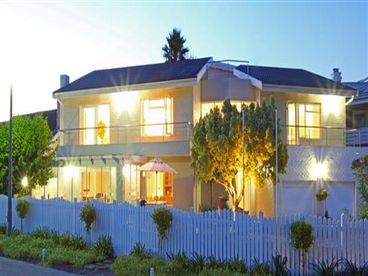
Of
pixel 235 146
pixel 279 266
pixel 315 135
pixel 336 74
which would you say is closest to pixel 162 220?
pixel 279 266

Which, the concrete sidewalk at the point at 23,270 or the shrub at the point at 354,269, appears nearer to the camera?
the shrub at the point at 354,269

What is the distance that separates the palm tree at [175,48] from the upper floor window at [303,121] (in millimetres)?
34664

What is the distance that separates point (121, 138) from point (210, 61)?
18.1 ft

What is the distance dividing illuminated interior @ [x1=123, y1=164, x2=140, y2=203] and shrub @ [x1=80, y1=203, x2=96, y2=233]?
10130 mm

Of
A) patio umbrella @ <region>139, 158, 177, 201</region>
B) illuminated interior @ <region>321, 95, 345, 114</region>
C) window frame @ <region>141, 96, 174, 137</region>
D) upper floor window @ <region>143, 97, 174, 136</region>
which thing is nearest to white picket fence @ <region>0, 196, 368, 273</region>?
patio umbrella @ <region>139, 158, 177, 201</region>

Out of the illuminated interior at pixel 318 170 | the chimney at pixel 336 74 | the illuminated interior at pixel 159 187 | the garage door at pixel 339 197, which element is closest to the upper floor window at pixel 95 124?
the illuminated interior at pixel 159 187

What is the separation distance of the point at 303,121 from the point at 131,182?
8414 millimetres

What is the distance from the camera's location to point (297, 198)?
84.0ft

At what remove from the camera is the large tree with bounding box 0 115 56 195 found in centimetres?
2691

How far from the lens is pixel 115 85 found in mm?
28531

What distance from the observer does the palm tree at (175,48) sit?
62094 mm

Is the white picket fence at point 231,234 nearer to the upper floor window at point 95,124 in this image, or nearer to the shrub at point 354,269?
the shrub at point 354,269

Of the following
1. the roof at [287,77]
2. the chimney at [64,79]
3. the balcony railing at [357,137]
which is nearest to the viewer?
the roof at [287,77]

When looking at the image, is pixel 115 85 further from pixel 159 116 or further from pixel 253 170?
pixel 253 170
